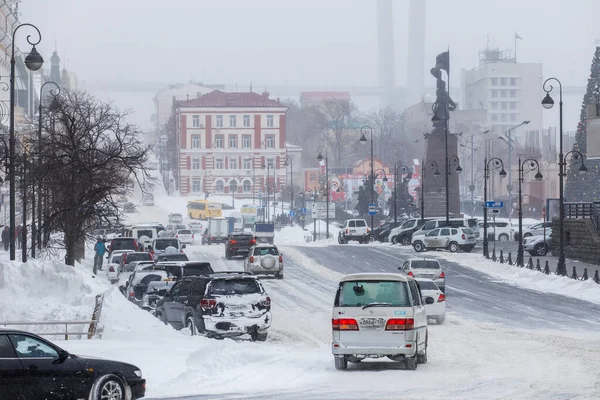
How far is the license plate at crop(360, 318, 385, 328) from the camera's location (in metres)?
20.2

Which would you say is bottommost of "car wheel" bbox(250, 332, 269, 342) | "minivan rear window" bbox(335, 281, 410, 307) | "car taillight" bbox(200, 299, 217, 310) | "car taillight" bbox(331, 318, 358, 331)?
"car wheel" bbox(250, 332, 269, 342)

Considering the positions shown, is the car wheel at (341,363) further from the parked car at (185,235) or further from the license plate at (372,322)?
A: the parked car at (185,235)

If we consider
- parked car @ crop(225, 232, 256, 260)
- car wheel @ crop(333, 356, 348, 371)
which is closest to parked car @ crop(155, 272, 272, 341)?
car wheel @ crop(333, 356, 348, 371)

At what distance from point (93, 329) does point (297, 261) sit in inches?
1537

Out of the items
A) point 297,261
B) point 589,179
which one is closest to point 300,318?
point 297,261

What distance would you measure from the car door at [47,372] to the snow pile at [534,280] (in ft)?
90.0

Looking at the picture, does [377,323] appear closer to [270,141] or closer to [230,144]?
[270,141]

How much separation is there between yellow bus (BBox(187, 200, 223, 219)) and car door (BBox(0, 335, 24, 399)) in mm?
115154

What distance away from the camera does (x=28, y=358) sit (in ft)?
50.0

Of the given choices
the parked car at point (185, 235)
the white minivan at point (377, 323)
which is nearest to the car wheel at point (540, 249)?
the parked car at point (185, 235)

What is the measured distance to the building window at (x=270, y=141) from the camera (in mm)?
167375

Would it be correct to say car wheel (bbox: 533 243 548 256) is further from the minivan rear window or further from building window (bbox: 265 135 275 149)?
building window (bbox: 265 135 275 149)

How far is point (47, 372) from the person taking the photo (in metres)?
15.3

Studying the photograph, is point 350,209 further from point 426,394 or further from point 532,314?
point 426,394
